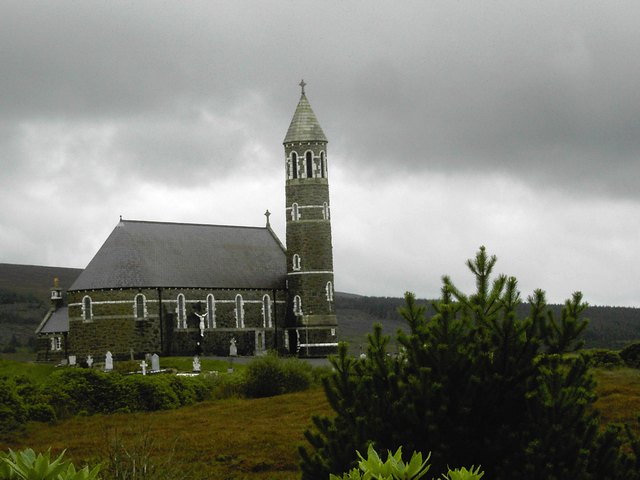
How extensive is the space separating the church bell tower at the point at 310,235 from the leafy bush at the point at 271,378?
34046mm

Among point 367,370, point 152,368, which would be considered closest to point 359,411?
point 367,370

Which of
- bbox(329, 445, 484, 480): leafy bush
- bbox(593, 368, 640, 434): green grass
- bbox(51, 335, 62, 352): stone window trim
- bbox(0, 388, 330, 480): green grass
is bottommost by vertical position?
bbox(0, 388, 330, 480): green grass

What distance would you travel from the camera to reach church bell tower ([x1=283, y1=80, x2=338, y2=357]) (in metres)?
73.5

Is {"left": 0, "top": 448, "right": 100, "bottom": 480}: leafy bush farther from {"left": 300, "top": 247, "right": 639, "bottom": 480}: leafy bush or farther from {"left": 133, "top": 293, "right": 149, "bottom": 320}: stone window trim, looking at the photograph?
{"left": 133, "top": 293, "right": 149, "bottom": 320}: stone window trim

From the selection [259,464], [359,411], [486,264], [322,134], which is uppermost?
[322,134]

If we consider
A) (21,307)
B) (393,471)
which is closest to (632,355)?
(393,471)

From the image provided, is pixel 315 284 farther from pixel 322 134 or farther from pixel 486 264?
pixel 486 264

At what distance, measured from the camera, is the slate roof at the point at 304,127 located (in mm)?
73625

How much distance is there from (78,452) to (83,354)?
47.6 metres

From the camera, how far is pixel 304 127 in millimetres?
73938

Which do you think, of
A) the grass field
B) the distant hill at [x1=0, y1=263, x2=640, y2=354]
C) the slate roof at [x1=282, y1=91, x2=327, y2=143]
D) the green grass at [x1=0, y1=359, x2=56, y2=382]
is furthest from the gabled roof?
the distant hill at [x1=0, y1=263, x2=640, y2=354]

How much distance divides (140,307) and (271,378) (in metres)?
32.0

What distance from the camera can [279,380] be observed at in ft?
127

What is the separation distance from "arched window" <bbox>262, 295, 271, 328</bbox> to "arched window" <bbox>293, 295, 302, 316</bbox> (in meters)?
1.85
